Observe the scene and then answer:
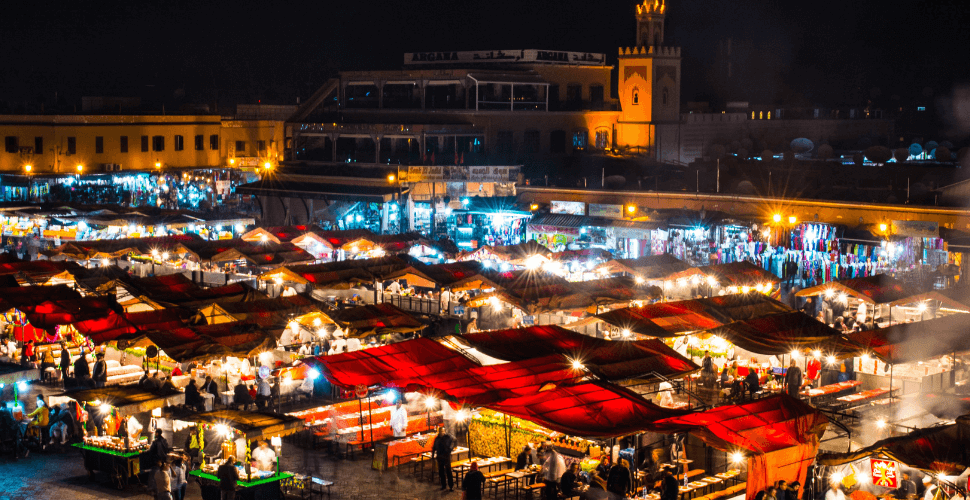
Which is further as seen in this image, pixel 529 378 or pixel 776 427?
pixel 529 378

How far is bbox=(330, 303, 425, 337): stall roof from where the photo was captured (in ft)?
72.0

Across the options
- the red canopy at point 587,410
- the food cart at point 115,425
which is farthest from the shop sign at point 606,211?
the red canopy at point 587,410

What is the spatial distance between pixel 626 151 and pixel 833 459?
44.9 meters

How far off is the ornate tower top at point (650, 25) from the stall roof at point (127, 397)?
41.7 metres

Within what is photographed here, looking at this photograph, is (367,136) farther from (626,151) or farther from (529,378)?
(529,378)

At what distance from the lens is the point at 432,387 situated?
16.2 metres

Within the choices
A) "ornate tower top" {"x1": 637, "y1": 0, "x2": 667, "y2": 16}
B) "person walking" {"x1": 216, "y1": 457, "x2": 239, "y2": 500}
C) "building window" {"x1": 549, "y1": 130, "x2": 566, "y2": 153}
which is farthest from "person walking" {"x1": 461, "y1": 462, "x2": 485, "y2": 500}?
"ornate tower top" {"x1": 637, "y1": 0, "x2": 667, "y2": 16}

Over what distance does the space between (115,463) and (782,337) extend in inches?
464

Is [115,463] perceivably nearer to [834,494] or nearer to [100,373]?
[100,373]

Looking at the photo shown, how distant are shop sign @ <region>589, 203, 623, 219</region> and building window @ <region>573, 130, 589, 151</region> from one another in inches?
566

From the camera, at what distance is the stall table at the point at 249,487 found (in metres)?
14.7

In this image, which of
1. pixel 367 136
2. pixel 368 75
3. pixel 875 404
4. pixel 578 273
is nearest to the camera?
pixel 875 404

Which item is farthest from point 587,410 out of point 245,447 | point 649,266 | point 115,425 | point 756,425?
point 649,266

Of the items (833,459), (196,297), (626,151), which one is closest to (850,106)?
(626,151)
